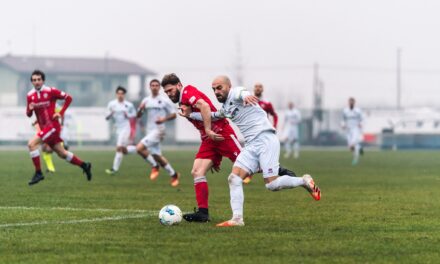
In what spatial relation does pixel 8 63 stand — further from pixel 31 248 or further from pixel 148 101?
pixel 31 248

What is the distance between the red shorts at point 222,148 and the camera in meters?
13.8

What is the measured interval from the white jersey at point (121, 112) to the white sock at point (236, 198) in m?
15.6

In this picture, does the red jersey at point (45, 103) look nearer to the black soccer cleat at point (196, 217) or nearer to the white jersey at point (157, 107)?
the white jersey at point (157, 107)

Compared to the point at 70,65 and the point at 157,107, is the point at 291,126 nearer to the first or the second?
the point at 157,107

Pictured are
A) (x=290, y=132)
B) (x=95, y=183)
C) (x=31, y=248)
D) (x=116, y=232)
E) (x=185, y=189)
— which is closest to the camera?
(x=31, y=248)

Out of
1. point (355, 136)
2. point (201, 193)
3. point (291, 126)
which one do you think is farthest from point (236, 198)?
point (291, 126)

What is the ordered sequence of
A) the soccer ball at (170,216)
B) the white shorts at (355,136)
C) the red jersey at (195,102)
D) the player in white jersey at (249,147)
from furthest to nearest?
the white shorts at (355,136) < the red jersey at (195,102) < the player in white jersey at (249,147) < the soccer ball at (170,216)

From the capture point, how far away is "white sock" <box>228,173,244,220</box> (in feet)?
41.7

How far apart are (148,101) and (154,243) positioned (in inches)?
557

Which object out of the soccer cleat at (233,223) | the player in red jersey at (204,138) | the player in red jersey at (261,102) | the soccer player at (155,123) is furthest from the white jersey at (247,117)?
the soccer player at (155,123)

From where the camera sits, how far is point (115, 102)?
93.8ft

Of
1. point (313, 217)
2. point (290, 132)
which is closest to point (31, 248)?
point (313, 217)

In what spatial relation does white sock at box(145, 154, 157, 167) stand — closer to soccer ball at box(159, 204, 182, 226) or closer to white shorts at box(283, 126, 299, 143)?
soccer ball at box(159, 204, 182, 226)

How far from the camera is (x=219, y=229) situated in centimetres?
1228
